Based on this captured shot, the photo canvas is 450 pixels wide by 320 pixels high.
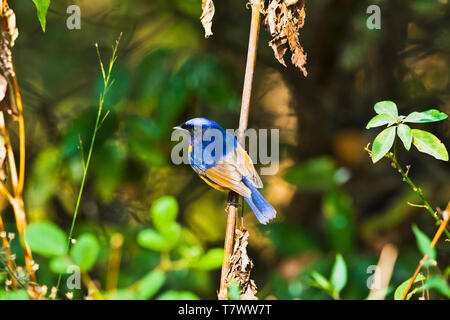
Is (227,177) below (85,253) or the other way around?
the other way around

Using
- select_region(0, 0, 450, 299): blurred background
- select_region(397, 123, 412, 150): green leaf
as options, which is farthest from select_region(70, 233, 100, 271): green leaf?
select_region(0, 0, 450, 299): blurred background

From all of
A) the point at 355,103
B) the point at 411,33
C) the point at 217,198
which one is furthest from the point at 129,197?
the point at 411,33

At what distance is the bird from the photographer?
1.61 m

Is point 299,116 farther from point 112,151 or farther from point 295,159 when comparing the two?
point 112,151

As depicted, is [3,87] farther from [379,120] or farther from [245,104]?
[379,120]

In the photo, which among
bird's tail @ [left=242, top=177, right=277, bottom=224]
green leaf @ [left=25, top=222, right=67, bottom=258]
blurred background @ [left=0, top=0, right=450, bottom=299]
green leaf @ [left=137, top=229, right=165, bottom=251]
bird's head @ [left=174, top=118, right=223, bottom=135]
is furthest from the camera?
blurred background @ [left=0, top=0, right=450, bottom=299]

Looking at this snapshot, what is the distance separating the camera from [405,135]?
129 centimetres

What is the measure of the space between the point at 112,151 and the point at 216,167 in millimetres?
1165

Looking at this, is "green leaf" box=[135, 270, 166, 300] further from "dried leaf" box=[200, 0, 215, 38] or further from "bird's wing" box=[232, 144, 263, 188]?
"dried leaf" box=[200, 0, 215, 38]

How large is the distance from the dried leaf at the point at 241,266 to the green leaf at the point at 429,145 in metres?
0.51

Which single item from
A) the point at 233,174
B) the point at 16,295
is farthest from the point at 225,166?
the point at 16,295

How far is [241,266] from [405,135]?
53 centimetres

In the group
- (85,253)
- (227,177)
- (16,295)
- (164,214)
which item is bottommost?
(16,295)

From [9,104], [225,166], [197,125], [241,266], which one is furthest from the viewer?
[197,125]
